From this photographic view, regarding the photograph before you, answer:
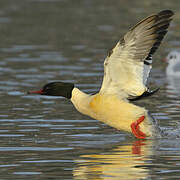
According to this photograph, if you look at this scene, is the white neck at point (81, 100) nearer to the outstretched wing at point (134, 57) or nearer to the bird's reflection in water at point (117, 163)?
the outstretched wing at point (134, 57)

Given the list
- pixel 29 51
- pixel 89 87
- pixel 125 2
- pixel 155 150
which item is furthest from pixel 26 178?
pixel 125 2

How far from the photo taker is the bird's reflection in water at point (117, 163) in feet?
29.0

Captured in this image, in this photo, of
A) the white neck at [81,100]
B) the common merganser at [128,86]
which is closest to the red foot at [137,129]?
the common merganser at [128,86]

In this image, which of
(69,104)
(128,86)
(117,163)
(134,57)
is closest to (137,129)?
(128,86)

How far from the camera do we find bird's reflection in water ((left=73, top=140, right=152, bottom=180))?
883 cm

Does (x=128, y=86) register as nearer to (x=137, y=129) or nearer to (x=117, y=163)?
(x=137, y=129)

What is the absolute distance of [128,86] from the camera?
10.9 metres

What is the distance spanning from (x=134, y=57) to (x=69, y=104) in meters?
3.89

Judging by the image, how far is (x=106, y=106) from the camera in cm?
1081

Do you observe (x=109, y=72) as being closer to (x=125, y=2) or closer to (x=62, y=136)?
(x=62, y=136)

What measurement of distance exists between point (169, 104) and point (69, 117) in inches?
83.0

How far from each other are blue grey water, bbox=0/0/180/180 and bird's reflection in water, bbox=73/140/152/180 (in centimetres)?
1

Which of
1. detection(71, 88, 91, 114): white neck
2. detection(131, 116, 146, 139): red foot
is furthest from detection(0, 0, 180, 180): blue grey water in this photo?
detection(71, 88, 91, 114): white neck

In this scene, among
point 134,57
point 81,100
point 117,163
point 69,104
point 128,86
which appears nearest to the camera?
point 117,163
